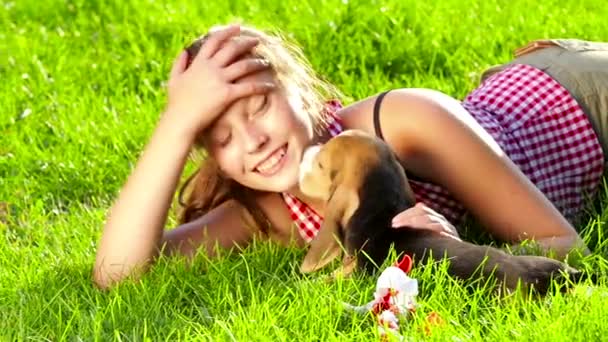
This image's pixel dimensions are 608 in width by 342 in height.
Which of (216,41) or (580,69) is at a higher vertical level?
(216,41)

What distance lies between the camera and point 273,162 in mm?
4188

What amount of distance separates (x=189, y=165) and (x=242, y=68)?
4.22 ft

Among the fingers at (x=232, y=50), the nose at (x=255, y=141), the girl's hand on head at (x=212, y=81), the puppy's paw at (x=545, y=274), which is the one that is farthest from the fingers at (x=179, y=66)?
the puppy's paw at (x=545, y=274)

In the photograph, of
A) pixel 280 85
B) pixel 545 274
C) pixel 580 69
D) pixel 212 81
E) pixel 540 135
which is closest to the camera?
pixel 545 274

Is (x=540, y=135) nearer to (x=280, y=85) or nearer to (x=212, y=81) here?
(x=280, y=85)

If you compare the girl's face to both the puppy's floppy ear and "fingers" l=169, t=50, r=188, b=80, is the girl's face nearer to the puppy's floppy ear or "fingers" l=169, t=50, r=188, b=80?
"fingers" l=169, t=50, r=188, b=80

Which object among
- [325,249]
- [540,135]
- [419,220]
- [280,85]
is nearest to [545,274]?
[419,220]

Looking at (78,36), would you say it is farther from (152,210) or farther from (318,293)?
(318,293)

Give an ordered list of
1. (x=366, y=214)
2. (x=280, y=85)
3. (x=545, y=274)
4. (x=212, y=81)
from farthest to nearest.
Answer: (x=280, y=85) < (x=212, y=81) < (x=366, y=214) < (x=545, y=274)

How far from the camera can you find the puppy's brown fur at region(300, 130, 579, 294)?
367 centimetres

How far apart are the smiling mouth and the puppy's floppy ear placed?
1.38ft

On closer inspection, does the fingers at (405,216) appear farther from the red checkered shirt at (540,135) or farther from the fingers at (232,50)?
the fingers at (232,50)

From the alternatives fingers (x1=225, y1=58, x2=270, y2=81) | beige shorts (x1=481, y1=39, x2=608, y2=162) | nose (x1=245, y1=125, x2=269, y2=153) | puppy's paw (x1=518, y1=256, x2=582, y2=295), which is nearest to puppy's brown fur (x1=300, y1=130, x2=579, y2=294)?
puppy's paw (x1=518, y1=256, x2=582, y2=295)

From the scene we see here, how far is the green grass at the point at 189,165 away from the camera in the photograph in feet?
11.3
